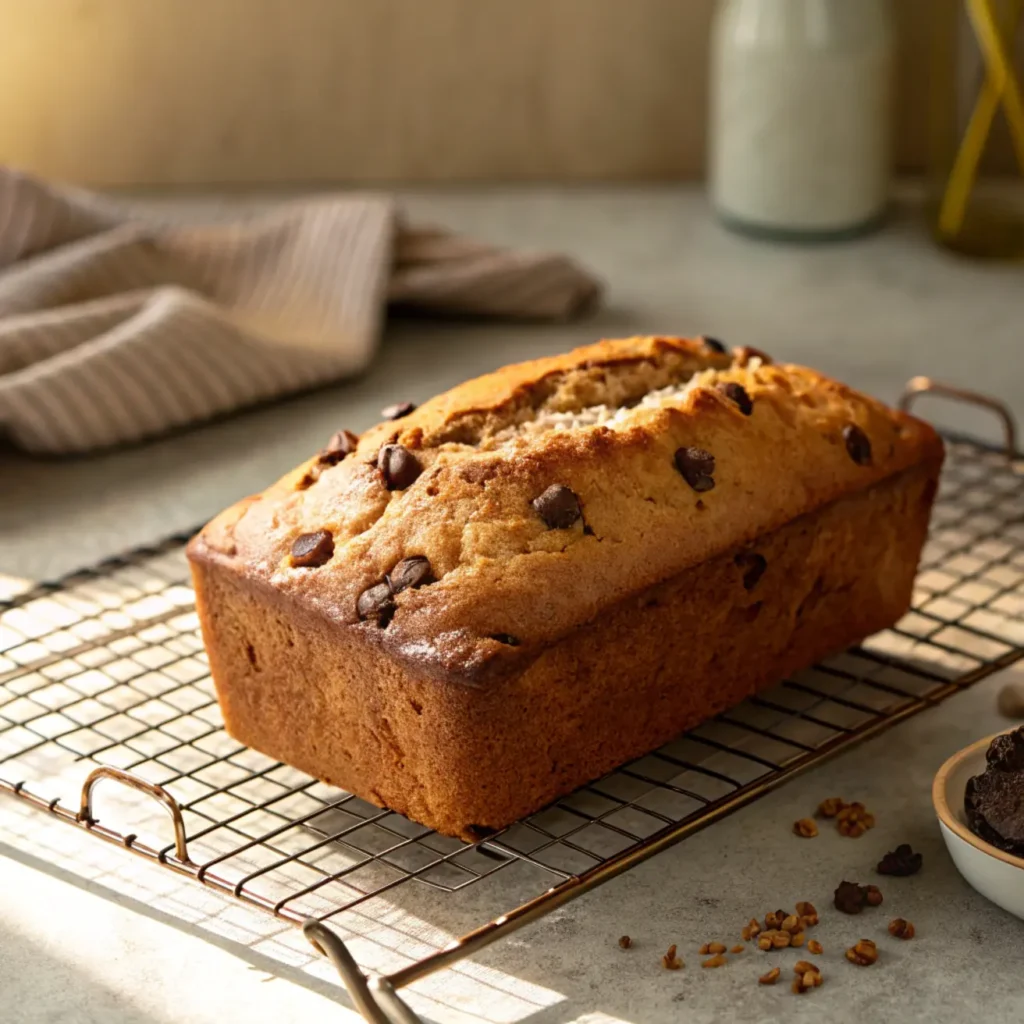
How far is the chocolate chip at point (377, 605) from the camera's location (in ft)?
4.35

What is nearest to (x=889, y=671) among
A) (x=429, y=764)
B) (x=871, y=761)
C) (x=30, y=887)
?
(x=871, y=761)

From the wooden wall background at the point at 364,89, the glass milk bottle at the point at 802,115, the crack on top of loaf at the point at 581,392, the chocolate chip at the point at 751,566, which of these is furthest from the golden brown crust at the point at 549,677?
the wooden wall background at the point at 364,89

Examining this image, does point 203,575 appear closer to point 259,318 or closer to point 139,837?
point 139,837

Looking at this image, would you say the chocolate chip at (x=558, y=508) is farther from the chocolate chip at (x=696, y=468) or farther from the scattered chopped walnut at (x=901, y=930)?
the scattered chopped walnut at (x=901, y=930)

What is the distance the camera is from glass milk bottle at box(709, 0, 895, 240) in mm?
2684

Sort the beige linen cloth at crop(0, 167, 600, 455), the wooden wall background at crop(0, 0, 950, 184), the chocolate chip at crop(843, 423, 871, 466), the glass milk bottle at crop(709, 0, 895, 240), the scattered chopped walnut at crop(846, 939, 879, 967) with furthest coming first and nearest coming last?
the wooden wall background at crop(0, 0, 950, 184) < the glass milk bottle at crop(709, 0, 895, 240) < the beige linen cloth at crop(0, 167, 600, 455) < the chocolate chip at crop(843, 423, 871, 466) < the scattered chopped walnut at crop(846, 939, 879, 967)

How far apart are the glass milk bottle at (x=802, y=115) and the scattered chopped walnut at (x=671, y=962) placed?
183cm

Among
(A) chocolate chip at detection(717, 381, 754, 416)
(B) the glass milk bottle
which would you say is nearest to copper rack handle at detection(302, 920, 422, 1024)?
(A) chocolate chip at detection(717, 381, 754, 416)

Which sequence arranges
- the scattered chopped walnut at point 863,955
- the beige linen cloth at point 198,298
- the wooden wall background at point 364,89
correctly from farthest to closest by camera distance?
the wooden wall background at point 364,89 → the beige linen cloth at point 198,298 → the scattered chopped walnut at point 863,955

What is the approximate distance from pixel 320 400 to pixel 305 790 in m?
1.02

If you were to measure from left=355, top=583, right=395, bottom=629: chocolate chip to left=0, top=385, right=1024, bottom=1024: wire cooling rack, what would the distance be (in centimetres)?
17

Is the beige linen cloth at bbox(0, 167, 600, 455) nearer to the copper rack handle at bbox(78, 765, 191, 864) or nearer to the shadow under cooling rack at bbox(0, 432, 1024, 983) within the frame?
the shadow under cooling rack at bbox(0, 432, 1024, 983)

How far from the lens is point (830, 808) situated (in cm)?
143

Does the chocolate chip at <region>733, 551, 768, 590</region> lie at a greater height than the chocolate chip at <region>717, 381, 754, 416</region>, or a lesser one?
lesser
